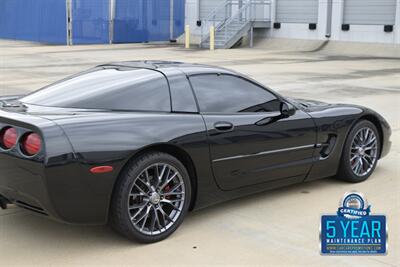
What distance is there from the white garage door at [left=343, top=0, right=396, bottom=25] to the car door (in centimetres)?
2441

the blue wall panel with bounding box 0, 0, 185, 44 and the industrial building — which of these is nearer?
the industrial building

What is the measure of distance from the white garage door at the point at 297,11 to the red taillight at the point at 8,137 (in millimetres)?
28021

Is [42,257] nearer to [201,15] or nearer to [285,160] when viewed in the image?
[285,160]

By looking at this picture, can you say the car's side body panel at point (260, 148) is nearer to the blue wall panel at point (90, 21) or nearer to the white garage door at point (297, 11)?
the white garage door at point (297, 11)

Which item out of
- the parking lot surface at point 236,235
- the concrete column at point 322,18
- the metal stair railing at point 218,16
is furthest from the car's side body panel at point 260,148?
the metal stair railing at point 218,16

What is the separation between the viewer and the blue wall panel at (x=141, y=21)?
108ft

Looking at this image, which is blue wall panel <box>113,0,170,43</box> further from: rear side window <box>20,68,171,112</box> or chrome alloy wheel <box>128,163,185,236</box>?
chrome alloy wheel <box>128,163,185,236</box>

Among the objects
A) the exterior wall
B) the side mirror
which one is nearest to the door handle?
the side mirror

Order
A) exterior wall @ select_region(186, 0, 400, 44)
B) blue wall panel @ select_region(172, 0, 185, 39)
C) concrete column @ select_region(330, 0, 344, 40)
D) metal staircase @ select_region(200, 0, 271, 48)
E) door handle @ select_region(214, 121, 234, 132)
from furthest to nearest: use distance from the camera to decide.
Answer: blue wall panel @ select_region(172, 0, 185, 39) < metal staircase @ select_region(200, 0, 271, 48) < concrete column @ select_region(330, 0, 344, 40) < exterior wall @ select_region(186, 0, 400, 44) < door handle @ select_region(214, 121, 234, 132)

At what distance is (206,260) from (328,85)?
37.6ft

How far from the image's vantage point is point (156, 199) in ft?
14.0

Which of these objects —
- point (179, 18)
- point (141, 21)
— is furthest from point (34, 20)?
point (179, 18)

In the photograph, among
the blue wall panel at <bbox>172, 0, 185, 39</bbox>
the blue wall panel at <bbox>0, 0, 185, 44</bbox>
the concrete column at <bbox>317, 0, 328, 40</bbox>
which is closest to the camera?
the concrete column at <bbox>317, 0, 328, 40</bbox>

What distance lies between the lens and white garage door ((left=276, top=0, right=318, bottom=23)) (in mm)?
30706
